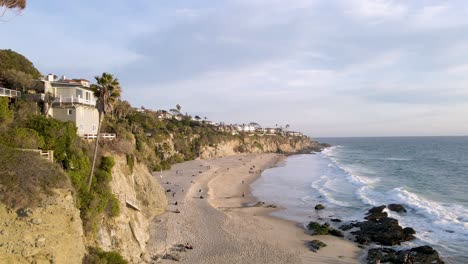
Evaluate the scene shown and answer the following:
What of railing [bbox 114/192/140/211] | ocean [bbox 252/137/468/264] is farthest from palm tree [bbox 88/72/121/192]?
ocean [bbox 252/137/468/264]

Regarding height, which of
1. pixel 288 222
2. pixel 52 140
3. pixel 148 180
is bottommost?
pixel 288 222

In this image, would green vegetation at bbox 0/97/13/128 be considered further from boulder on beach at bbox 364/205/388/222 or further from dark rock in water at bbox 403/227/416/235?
boulder on beach at bbox 364/205/388/222

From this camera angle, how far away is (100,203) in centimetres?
1645

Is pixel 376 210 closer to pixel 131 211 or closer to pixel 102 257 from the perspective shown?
pixel 131 211

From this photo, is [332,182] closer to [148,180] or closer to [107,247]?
[148,180]

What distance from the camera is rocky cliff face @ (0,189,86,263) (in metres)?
11.6

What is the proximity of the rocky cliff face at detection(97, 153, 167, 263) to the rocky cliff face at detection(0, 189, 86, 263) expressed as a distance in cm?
285

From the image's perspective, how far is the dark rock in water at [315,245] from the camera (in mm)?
22956

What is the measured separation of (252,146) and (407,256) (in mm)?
94459

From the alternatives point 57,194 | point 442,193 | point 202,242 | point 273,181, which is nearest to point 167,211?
point 202,242

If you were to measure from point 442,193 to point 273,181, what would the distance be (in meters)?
22.6

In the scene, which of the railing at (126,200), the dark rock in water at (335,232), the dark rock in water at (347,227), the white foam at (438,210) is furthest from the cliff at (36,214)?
Result: the white foam at (438,210)

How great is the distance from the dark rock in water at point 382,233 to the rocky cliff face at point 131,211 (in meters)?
15.7

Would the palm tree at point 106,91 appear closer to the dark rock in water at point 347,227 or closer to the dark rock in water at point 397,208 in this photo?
the dark rock in water at point 347,227
